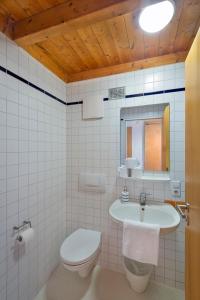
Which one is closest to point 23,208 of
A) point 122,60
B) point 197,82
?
point 197,82

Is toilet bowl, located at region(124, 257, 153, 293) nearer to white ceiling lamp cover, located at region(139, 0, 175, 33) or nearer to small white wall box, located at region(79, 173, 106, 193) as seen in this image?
A: small white wall box, located at region(79, 173, 106, 193)

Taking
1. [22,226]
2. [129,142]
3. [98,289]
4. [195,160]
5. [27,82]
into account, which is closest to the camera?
[195,160]

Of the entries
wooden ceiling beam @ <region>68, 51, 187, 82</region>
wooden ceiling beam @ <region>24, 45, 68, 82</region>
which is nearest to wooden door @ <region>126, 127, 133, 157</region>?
wooden ceiling beam @ <region>68, 51, 187, 82</region>

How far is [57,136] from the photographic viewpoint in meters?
1.88

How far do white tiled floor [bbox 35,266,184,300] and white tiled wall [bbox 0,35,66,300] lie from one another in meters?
0.15

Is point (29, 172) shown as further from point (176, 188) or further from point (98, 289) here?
point (176, 188)

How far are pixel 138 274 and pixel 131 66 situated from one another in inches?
86.8

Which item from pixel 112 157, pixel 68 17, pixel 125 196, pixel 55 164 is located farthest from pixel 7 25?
pixel 125 196

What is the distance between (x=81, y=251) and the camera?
59.1 inches

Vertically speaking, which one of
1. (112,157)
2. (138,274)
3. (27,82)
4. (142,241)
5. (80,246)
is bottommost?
(138,274)

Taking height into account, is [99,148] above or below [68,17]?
below

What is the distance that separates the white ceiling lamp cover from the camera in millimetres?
1070

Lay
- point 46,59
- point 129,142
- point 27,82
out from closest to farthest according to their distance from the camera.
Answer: point 27,82
point 46,59
point 129,142

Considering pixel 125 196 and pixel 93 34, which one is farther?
pixel 125 196
